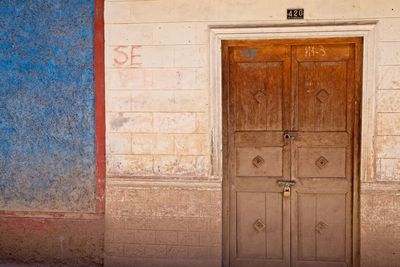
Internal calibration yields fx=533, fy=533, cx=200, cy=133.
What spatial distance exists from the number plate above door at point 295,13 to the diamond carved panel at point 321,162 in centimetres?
141

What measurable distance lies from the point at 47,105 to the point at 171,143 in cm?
141

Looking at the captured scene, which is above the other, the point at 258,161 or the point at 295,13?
the point at 295,13

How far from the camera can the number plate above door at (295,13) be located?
5137mm

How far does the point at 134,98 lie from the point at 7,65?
147cm

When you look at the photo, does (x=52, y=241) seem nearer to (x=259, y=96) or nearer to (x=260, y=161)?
(x=260, y=161)

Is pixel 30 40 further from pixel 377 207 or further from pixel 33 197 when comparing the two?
pixel 377 207

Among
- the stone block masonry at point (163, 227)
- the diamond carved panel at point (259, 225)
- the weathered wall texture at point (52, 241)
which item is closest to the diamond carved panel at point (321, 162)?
the diamond carved panel at point (259, 225)

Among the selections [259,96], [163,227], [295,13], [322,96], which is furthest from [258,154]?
[295,13]

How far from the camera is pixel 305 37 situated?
203 inches

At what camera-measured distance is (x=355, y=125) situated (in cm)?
521

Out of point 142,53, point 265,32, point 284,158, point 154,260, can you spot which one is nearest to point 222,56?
point 265,32

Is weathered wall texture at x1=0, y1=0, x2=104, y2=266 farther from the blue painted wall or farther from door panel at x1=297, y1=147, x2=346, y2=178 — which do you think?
door panel at x1=297, y1=147, x2=346, y2=178

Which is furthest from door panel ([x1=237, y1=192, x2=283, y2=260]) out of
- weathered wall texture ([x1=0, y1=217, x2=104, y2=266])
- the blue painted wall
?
the blue painted wall

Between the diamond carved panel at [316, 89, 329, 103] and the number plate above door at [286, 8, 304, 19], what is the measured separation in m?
0.76
